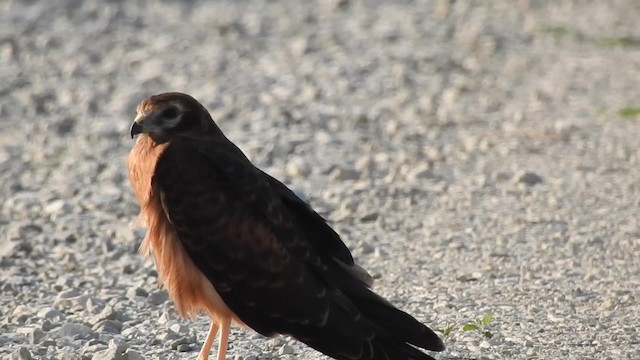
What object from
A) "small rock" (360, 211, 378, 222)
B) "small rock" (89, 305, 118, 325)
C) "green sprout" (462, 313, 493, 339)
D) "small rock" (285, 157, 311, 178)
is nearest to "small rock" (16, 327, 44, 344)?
"small rock" (89, 305, 118, 325)

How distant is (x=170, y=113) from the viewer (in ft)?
25.7

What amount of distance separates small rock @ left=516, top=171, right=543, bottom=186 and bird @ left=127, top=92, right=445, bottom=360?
4.14 meters

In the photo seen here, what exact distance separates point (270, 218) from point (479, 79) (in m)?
8.43

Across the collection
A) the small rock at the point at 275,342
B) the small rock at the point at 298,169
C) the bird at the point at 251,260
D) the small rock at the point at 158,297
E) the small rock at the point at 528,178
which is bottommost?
the small rock at the point at 528,178

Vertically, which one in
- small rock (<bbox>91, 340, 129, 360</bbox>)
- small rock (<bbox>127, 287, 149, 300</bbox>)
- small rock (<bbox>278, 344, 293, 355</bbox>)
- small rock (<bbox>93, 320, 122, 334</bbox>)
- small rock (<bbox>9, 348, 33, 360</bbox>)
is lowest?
small rock (<bbox>278, 344, 293, 355</bbox>)

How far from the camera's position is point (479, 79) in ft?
51.0

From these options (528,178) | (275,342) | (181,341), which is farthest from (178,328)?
(528,178)

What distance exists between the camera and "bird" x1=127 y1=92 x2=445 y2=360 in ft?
23.6

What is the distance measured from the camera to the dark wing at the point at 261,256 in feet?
23.6

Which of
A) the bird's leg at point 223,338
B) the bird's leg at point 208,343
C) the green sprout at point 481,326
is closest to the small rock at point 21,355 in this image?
the bird's leg at point 208,343

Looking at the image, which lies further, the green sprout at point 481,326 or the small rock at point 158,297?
the small rock at point 158,297

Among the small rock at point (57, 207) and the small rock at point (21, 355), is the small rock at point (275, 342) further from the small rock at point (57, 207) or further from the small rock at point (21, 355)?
the small rock at point (57, 207)

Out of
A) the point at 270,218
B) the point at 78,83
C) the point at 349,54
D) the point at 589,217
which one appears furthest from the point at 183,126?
the point at 349,54

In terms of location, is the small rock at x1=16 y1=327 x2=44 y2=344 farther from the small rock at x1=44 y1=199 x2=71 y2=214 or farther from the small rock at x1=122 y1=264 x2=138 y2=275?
the small rock at x1=44 y1=199 x2=71 y2=214
